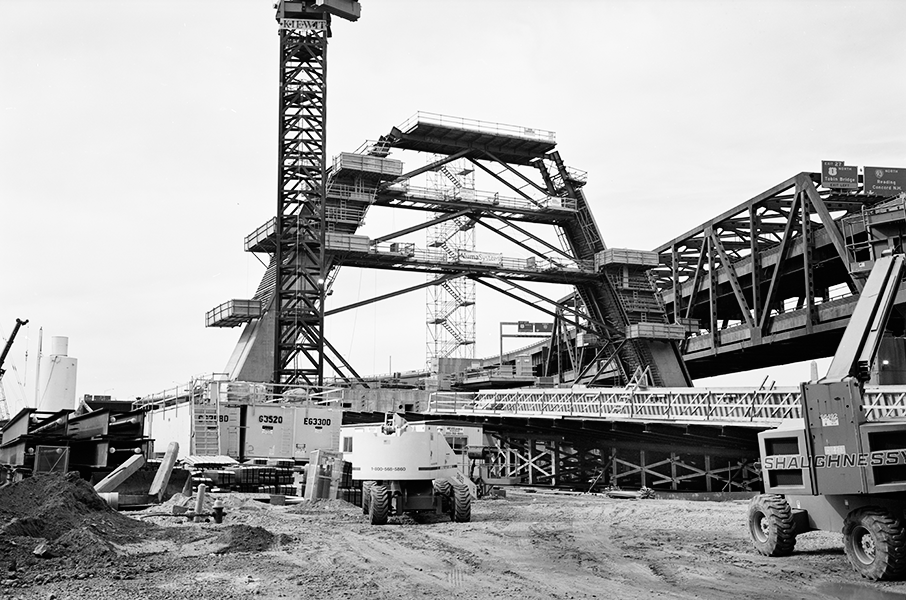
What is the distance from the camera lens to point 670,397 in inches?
1419

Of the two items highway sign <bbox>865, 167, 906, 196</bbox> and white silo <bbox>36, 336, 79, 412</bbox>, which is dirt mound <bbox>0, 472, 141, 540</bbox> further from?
highway sign <bbox>865, 167, 906, 196</bbox>

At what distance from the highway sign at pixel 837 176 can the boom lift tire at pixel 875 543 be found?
5414 cm

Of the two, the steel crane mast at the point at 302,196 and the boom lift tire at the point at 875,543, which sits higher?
the steel crane mast at the point at 302,196

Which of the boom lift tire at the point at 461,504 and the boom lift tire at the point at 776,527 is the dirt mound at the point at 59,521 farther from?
the boom lift tire at the point at 776,527

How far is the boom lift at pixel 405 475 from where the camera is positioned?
2392 centimetres

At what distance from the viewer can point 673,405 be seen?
35.9m

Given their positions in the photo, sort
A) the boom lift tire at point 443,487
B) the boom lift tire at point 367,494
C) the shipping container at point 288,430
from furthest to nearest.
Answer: the shipping container at point 288,430 → the boom lift tire at point 443,487 → the boom lift tire at point 367,494

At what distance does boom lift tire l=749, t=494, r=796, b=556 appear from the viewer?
1644 centimetres

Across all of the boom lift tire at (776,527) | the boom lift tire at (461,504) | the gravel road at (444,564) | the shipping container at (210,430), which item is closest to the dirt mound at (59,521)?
the gravel road at (444,564)

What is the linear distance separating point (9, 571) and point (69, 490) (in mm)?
5536

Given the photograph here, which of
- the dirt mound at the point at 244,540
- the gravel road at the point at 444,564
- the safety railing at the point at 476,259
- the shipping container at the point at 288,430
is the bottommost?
the gravel road at the point at 444,564

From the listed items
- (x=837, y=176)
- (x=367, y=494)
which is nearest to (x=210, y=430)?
(x=367, y=494)

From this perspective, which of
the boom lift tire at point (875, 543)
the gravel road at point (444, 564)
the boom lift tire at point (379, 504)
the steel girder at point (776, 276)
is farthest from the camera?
the steel girder at point (776, 276)

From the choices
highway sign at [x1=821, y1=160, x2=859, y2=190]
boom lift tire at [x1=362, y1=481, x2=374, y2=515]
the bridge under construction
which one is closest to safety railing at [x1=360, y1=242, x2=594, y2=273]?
the bridge under construction
